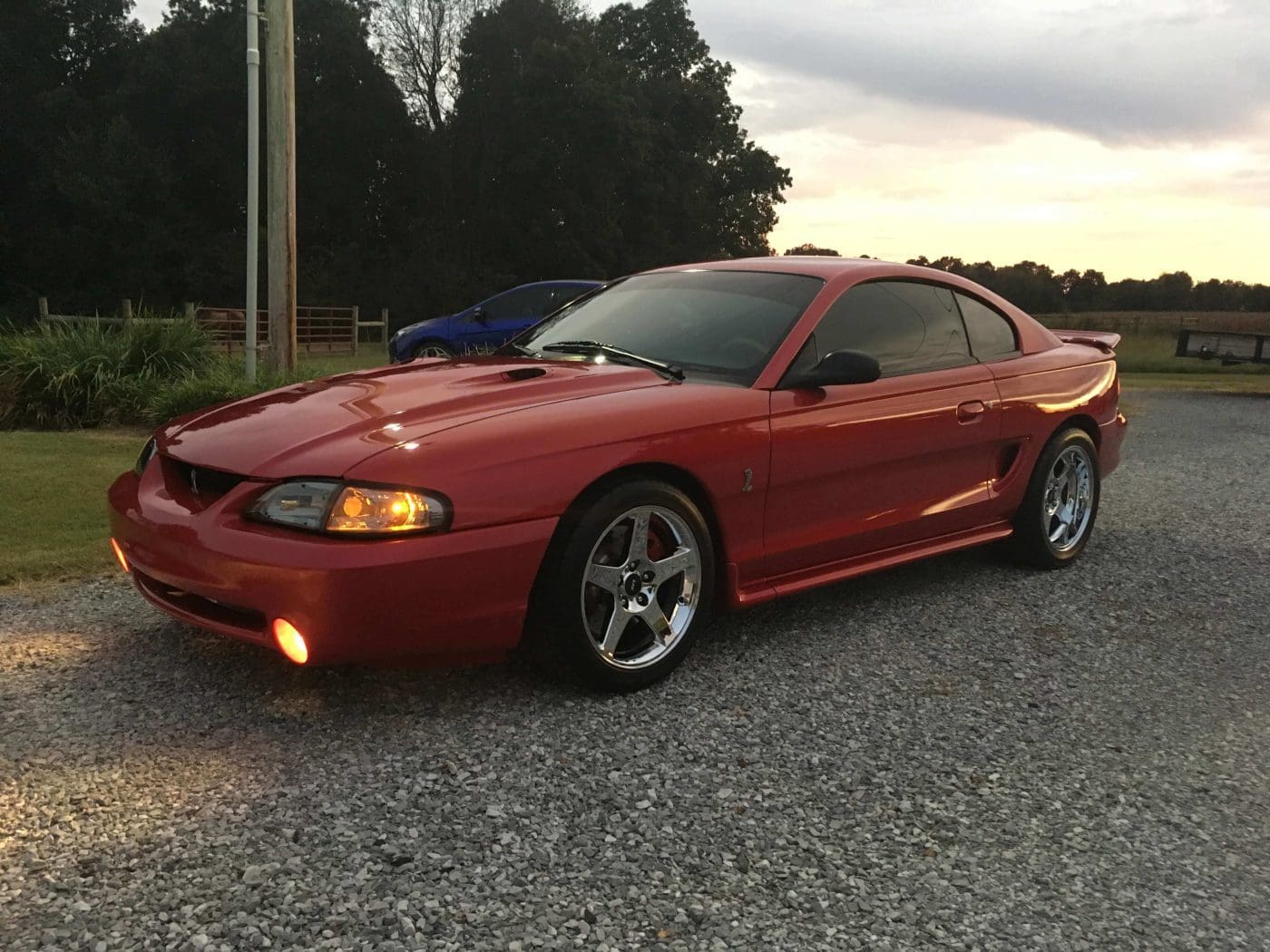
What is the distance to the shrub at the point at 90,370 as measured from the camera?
952 centimetres

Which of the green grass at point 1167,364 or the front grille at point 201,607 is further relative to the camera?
the green grass at point 1167,364

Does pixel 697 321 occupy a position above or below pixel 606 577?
above

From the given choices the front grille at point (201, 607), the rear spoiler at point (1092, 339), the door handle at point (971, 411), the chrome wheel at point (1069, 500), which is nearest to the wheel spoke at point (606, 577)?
the front grille at point (201, 607)

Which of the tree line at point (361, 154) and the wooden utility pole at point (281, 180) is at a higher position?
the tree line at point (361, 154)

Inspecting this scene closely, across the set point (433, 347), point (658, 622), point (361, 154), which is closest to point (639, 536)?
point (658, 622)

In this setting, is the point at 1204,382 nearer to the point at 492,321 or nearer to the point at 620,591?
the point at 492,321

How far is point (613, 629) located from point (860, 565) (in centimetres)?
124

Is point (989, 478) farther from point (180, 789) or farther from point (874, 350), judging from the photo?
point (180, 789)

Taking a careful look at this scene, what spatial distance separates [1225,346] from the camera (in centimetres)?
2498

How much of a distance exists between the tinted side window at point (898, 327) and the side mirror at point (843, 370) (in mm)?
282

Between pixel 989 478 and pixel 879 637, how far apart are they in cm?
106

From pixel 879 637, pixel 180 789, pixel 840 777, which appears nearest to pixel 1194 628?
pixel 879 637

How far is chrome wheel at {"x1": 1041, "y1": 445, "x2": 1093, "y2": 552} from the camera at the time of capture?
532 centimetres

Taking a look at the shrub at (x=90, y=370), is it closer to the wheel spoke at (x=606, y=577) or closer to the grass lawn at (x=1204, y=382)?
the wheel spoke at (x=606, y=577)
